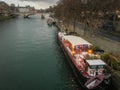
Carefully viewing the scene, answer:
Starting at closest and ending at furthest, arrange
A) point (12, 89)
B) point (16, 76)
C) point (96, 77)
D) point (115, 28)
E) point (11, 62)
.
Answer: point (96, 77)
point (12, 89)
point (16, 76)
point (11, 62)
point (115, 28)

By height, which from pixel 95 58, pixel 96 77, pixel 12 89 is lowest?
pixel 12 89

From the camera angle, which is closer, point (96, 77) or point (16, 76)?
point (96, 77)

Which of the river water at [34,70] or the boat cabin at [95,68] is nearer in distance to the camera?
the boat cabin at [95,68]

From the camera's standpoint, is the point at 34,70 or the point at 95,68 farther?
the point at 34,70

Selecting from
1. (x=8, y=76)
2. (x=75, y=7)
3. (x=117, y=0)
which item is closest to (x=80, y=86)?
(x=8, y=76)

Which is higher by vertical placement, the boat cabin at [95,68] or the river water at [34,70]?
the boat cabin at [95,68]

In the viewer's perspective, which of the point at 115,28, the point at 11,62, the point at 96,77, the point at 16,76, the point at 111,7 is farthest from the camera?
the point at 115,28

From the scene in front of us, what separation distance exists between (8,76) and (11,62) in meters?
8.00

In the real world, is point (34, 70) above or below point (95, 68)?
below

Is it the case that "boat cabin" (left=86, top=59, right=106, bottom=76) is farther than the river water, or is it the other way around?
the river water

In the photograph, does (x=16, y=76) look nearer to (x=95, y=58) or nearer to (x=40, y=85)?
(x=40, y=85)

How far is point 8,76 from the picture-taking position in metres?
33.7

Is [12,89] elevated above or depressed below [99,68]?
below

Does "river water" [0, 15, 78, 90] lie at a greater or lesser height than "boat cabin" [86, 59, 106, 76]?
lesser
